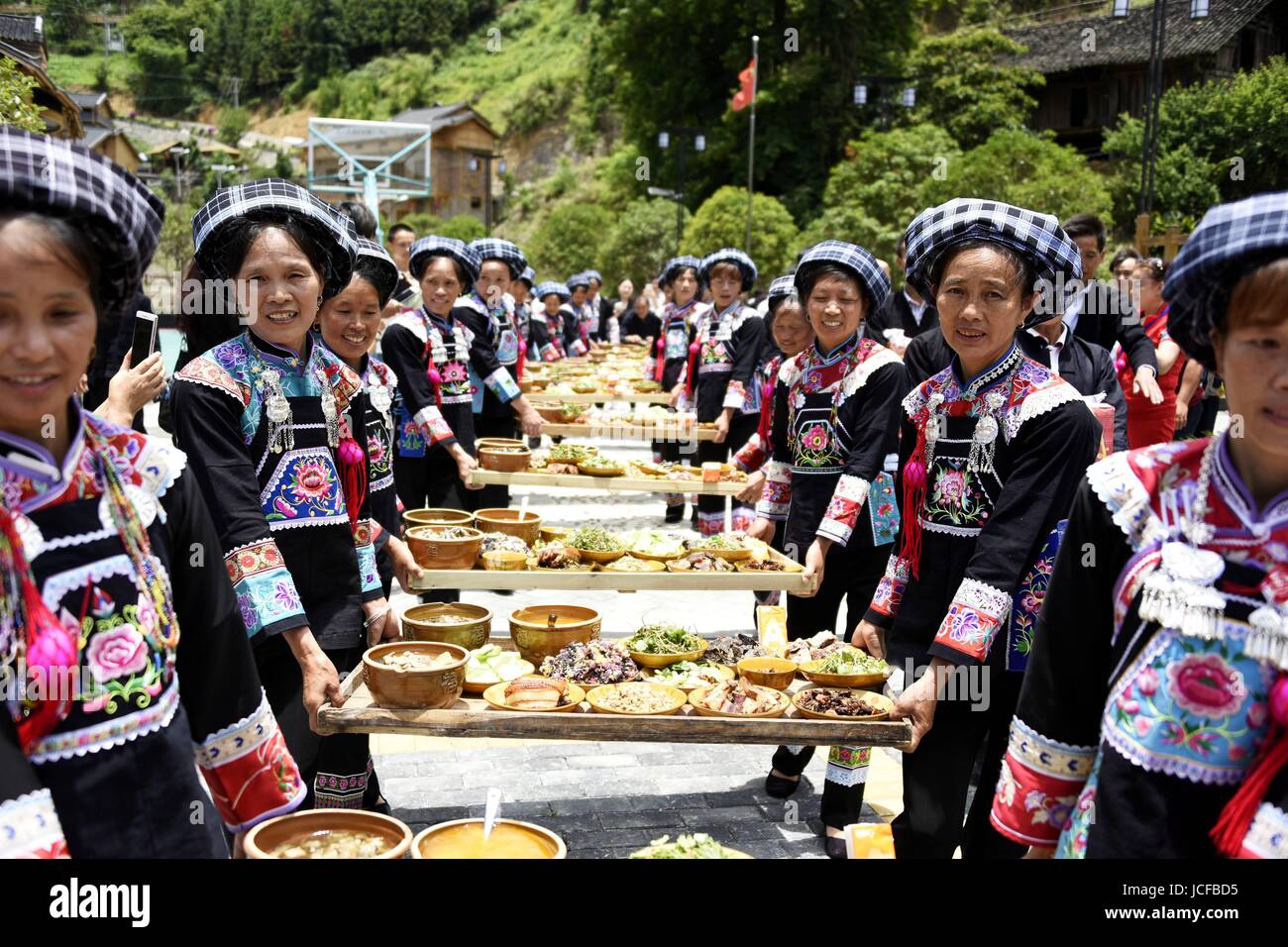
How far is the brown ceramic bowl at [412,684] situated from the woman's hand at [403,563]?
995 mm

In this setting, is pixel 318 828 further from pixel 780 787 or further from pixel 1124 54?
pixel 1124 54

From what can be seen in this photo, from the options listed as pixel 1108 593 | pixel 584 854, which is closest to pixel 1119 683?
pixel 1108 593

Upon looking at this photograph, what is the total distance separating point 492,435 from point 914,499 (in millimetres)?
5953

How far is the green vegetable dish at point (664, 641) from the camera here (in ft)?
13.1

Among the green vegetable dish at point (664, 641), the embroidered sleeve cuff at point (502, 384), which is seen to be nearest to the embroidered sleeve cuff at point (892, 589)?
the green vegetable dish at point (664, 641)

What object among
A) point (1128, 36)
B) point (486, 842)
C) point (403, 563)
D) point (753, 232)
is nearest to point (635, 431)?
point (403, 563)

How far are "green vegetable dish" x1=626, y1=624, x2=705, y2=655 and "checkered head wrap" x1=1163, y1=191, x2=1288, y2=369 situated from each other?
244 centimetres

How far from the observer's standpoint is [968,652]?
9.95 ft

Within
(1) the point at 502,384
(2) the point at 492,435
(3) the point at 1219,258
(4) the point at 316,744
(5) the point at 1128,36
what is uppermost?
(5) the point at 1128,36

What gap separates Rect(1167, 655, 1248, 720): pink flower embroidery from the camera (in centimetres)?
172

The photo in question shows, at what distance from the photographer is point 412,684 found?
126 inches

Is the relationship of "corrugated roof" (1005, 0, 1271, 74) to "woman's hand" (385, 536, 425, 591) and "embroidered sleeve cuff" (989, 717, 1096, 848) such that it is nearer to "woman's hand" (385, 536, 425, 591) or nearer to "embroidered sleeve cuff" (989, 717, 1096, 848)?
"woman's hand" (385, 536, 425, 591)
